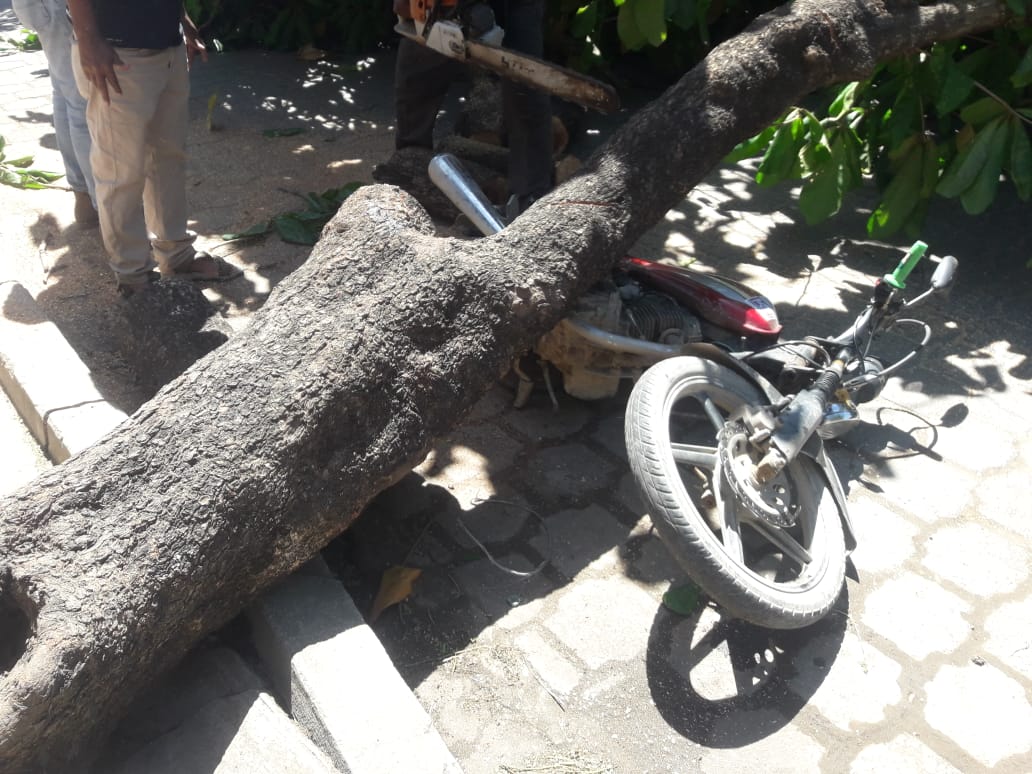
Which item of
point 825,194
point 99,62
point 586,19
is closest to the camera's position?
point 99,62

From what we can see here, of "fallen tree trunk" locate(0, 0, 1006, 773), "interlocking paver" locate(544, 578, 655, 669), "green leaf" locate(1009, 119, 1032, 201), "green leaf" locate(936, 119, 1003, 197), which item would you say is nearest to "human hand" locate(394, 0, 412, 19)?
"fallen tree trunk" locate(0, 0, 1006, 773)

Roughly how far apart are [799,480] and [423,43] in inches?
100

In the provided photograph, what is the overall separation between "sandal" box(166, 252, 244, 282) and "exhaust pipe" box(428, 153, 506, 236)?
1274 millimetres

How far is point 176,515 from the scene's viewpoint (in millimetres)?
2211

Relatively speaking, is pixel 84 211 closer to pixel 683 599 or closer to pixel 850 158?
pixel 683 599

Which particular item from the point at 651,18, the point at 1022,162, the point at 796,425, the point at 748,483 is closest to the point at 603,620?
the point at 748,483

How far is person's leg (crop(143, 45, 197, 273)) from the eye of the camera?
12.6 ft

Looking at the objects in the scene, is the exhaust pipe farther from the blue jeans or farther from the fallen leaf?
the blue jeans

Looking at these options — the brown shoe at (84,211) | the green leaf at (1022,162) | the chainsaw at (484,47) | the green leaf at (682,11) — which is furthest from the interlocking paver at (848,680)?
the brown shoe at (84,211)

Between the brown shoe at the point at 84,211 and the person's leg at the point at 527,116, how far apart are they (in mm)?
2080

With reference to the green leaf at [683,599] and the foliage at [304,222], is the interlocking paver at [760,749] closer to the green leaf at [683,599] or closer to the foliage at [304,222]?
the green leaf at [683,599]

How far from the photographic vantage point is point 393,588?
2.69 meters

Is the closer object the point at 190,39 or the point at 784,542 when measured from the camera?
the point at 784,542

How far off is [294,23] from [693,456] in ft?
21.4
